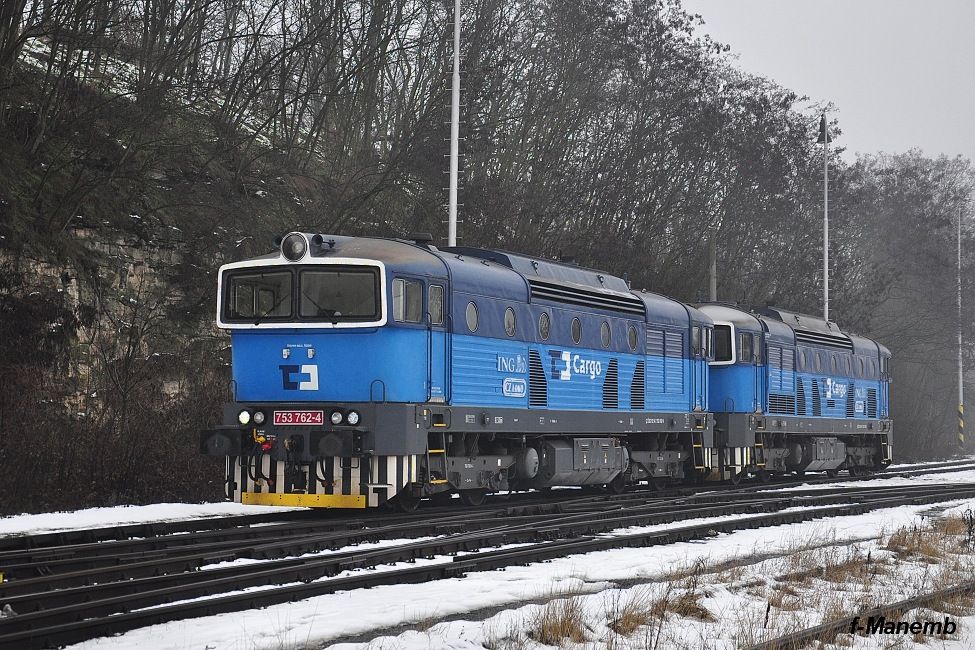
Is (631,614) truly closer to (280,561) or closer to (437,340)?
(280,561)

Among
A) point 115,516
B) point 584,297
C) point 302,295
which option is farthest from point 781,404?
point 115,516

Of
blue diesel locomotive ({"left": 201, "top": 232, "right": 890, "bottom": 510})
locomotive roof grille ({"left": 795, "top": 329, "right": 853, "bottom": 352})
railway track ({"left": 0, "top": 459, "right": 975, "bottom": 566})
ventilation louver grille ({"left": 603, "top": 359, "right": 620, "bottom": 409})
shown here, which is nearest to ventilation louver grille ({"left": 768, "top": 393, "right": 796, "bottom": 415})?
locomotive roof grille ({"left": 795, "top": 329, "right": 853, "bottom": 352})

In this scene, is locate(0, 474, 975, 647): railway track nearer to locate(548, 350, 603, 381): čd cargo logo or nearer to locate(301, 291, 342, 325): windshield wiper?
locate(548, 350, 603, 381): čd cargo logo

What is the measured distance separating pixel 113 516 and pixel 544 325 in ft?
25.3

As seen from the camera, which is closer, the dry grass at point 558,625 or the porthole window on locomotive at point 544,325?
the dry grass at point 558,625

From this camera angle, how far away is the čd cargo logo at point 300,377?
55.8 ft

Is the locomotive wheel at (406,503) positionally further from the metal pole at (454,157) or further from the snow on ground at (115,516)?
the metal pole at (454,157)

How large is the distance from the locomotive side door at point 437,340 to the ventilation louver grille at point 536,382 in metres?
2.74

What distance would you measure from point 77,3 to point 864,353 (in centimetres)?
2561

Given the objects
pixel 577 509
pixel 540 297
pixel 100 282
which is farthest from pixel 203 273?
pixel 577 509

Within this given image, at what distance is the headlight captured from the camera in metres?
17.0

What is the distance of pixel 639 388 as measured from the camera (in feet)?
78.9

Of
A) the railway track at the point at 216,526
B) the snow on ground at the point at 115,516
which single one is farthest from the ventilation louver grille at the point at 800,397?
the snow on ground at the point at 115,516

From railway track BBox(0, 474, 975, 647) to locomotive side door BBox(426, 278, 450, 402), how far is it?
187cm
